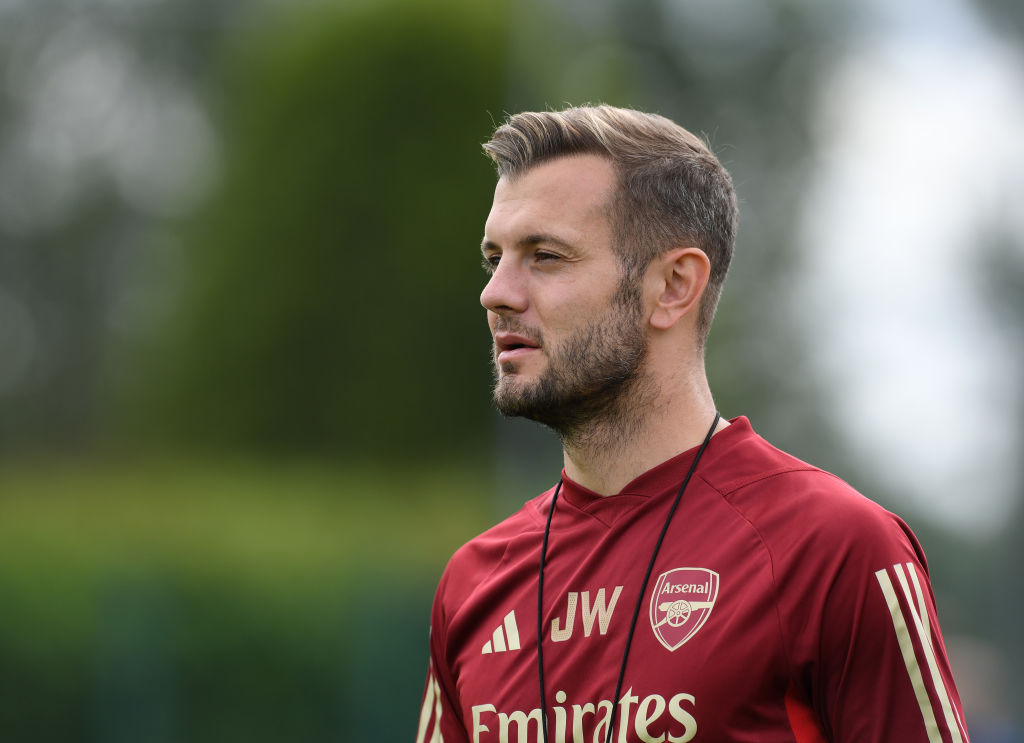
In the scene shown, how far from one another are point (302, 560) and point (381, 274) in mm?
8681

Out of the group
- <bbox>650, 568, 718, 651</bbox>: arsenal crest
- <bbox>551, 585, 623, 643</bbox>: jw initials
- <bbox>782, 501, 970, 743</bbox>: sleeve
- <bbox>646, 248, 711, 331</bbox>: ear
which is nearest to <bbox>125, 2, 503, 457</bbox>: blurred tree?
<bbox>646, 248, 711, 331</bbox>: ear

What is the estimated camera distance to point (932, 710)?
2314mm

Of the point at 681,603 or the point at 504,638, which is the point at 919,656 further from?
the point at 504,638

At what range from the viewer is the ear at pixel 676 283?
286cm

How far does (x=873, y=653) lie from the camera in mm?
2328

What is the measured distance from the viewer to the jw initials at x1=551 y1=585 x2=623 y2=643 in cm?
265

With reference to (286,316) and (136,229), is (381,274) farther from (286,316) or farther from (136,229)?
(136,229)

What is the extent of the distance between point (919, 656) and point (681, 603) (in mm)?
459

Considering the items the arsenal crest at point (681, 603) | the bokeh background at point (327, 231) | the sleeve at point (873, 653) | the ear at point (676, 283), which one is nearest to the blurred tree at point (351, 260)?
the bokeh background at point (327, 231)

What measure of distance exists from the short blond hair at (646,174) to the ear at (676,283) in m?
0.03

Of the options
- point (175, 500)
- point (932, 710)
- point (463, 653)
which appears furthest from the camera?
point (175, 500)

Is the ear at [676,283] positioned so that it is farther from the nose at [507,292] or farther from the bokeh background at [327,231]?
the bokeh background at [327,231]

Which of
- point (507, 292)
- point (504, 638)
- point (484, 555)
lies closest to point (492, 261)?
point (507, 292)

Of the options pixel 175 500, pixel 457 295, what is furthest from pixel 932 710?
pixel 457 295
